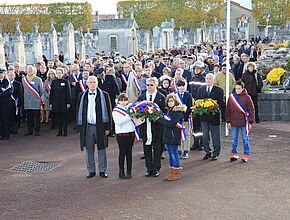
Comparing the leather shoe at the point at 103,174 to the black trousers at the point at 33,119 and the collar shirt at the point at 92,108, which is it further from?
the black trousers at the point at 33,119

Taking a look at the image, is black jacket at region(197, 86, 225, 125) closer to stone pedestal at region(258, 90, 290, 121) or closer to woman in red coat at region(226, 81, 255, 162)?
woman in red coat at region(226, 81, 255, 162)

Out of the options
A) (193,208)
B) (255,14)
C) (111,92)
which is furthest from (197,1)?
(193,208)

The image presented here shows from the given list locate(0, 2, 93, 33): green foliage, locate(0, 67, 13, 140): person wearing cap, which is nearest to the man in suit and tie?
locate(0, 67, 13, 140): person wearing cap

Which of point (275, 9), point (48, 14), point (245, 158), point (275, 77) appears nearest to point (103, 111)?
point (245, 158)

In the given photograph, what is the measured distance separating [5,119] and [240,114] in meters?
6.62

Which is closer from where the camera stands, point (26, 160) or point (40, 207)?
point (40, 207)

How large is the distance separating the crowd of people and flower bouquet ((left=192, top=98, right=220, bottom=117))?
0.16 meters

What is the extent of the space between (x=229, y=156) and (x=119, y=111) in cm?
304

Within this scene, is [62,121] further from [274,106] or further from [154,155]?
[274,106]

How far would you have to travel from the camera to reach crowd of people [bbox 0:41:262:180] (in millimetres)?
8734

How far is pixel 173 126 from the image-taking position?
8.57 m

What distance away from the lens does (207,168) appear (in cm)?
933

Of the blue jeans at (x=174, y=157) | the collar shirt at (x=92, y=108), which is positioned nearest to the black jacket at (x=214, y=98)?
the blue jeans at (x=174, y=157)

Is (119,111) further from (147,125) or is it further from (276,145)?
(276,145)
